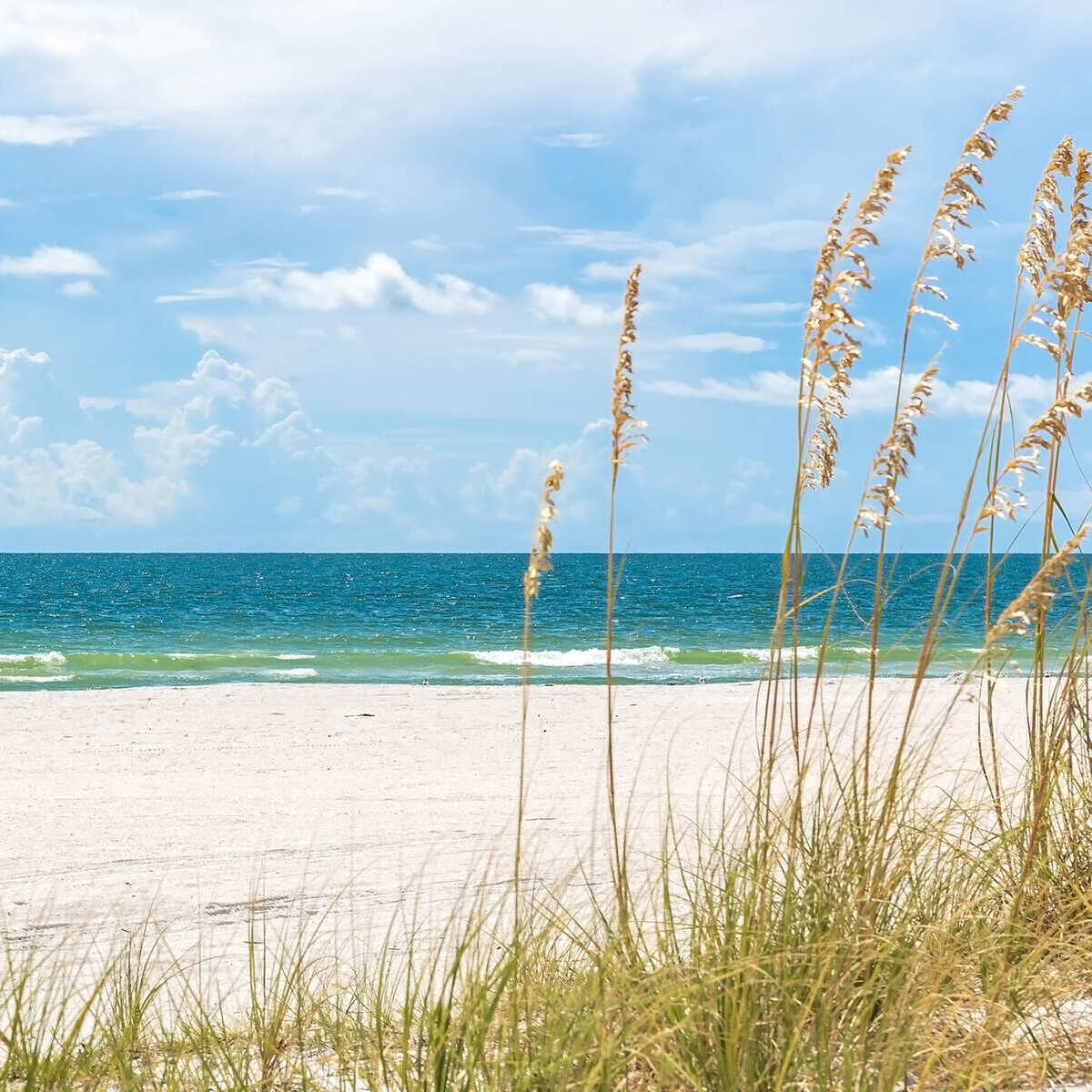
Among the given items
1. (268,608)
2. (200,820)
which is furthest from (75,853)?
(268,608)

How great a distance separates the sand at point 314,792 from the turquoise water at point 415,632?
160cm

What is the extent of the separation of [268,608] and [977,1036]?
39597mm

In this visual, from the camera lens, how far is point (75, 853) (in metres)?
6.36

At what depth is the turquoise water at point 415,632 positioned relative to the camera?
18391 millimetres

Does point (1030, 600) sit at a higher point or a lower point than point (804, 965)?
higher

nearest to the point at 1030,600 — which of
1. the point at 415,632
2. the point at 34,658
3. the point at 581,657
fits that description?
the point at 581,657

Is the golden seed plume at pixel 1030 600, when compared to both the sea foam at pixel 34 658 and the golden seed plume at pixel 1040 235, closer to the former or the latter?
the golden seed plume at pixel 1040 235

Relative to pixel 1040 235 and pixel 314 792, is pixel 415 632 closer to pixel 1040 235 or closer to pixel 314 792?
pixel 314 792

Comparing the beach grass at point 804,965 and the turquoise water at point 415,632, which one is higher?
the beach grass at point 804,965

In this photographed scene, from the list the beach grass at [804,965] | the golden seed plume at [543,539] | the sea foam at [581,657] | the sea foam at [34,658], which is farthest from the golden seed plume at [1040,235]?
the sea foam at [34,658]

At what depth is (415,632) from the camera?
3028 cm

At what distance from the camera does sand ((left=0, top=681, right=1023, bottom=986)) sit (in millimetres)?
5039

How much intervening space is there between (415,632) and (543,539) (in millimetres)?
28348

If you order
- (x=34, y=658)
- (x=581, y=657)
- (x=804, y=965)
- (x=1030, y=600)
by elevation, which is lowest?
(x=34, y=658)
